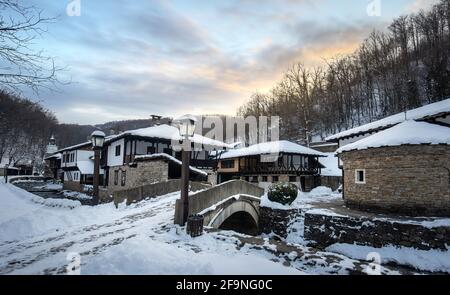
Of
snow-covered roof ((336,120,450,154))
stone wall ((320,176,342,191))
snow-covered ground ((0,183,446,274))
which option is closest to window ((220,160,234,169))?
stone wall ((320,176,342,191))

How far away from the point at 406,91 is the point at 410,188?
104ft

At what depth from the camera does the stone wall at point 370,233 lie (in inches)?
459

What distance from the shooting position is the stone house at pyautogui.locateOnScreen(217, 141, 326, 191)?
29.8 meters

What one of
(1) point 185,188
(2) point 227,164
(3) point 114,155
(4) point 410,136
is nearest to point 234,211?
(1) point 185,188

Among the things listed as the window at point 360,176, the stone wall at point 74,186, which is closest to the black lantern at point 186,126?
the window at point 360,176

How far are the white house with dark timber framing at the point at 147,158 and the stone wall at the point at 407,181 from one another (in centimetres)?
1338

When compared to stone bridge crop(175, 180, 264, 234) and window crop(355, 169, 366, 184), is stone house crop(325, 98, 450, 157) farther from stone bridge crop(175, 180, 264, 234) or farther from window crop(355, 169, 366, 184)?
stone bridge crop(175, 180, 264, 234)

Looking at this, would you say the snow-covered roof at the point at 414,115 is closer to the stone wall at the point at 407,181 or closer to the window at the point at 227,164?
the stone wall at the point at 407,181

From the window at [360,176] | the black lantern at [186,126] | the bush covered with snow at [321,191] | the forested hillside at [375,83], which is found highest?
the forested hillside at [375,83]

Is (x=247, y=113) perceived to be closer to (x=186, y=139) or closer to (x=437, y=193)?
(x=437, y=193)

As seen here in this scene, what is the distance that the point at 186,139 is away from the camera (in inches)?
339

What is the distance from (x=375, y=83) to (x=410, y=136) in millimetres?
38992

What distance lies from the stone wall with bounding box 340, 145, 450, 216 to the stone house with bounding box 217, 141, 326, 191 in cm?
1336
